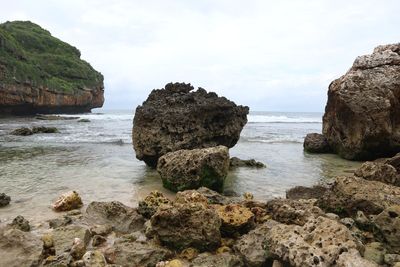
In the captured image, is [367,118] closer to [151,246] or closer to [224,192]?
[224,192]

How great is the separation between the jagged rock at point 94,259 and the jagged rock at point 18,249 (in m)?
0.67

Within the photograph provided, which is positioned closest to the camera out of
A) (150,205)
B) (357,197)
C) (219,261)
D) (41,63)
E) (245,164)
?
(219,261)

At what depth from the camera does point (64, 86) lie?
58.5 meters

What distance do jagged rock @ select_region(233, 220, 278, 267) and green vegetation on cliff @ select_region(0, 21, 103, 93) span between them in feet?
150

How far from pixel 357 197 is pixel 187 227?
9.83 ft

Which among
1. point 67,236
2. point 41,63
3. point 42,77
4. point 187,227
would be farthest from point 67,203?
point 41,63

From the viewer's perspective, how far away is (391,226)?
515cm

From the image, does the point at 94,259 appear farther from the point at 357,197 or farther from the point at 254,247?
the point at 357,197

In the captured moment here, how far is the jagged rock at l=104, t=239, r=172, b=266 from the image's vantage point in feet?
16.2

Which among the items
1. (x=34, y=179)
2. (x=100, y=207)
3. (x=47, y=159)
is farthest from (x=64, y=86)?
(x=100, y=207)

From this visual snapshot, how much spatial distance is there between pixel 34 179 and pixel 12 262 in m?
6.11

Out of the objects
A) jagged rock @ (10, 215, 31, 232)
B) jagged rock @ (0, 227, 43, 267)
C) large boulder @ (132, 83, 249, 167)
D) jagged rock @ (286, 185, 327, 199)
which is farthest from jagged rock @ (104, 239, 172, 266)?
large boulder @ (132, 83, 249, 167)

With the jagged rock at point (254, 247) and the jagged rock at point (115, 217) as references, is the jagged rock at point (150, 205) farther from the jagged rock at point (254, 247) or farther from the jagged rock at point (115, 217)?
the jagged rock at point (254, 247)

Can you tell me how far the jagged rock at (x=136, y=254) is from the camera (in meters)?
4.95
